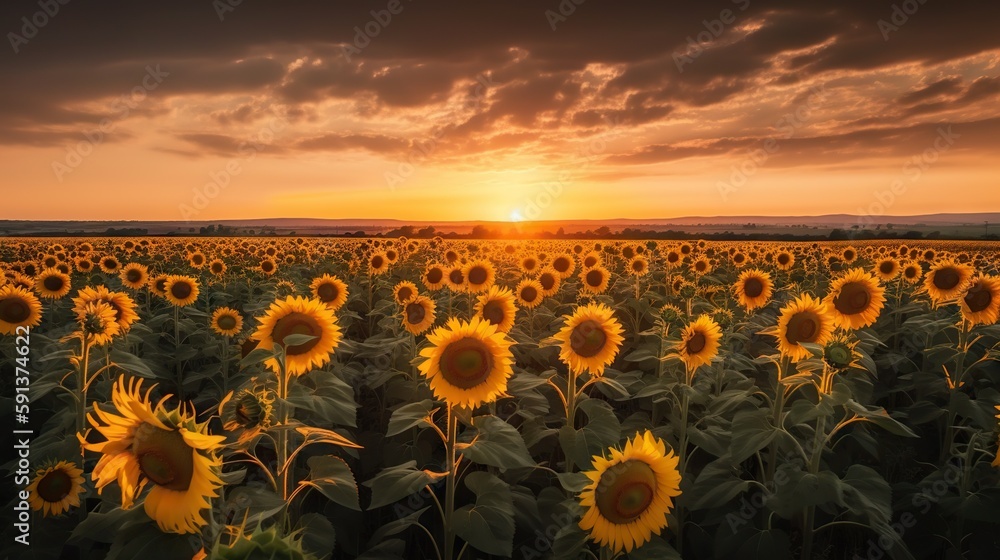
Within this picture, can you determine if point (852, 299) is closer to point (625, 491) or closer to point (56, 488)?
point (625, 491)

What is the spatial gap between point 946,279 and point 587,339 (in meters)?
6.74

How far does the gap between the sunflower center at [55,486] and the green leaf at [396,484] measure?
9.14 feet

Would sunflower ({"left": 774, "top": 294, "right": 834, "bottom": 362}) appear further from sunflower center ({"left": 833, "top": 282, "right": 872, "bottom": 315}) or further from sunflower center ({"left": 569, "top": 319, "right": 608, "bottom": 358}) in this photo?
sunflower center ({"left": 569, "top": 319, "right": 608, "bottom": 358})

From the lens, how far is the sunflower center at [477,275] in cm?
998

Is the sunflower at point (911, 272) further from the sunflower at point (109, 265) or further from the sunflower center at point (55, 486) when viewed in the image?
the sunflower at point (109, 265)

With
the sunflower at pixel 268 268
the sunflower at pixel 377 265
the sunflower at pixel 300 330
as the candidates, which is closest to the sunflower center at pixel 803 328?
the sunflower at pixel 300 330

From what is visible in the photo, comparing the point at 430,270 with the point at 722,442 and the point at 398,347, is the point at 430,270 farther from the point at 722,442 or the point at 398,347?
the point at 722,442

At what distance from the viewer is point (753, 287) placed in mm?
9141

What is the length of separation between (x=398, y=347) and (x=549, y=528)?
3.94 metres

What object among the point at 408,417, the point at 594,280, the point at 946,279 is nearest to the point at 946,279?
the point at 946,279

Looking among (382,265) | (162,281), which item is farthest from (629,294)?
(162,281)

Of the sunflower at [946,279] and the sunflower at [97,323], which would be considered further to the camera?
the sunflower at [946,279]

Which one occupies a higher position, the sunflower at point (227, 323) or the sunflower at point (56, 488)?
the sunflower at point (227, 323)

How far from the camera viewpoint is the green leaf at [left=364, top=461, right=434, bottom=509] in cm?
312
